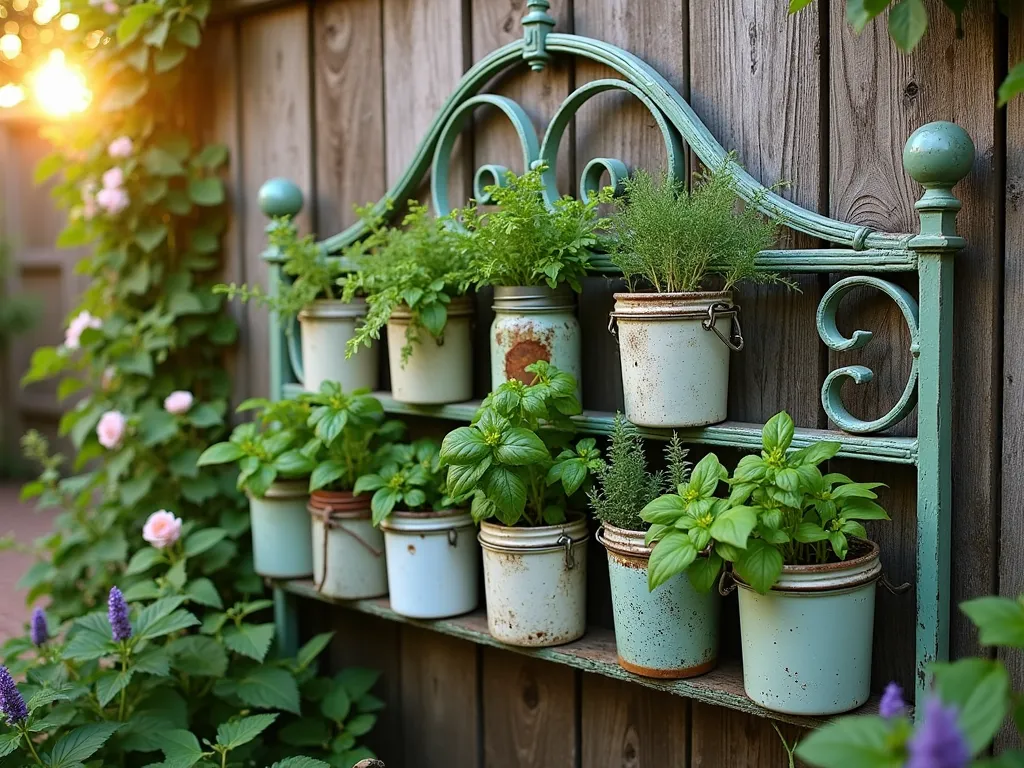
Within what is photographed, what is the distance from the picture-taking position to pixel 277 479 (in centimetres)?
215

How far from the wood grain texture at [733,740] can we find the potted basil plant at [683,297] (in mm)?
512

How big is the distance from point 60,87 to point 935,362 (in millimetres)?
2272

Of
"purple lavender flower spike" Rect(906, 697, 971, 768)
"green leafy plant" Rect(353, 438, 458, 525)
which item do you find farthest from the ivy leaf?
"green leafy plant" Rect(353, 438, 458, 525)

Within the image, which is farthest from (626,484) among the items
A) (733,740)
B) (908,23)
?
(908,23)

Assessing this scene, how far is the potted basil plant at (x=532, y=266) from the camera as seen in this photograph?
66.3 inches

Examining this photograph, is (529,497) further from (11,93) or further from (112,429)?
(11,93)

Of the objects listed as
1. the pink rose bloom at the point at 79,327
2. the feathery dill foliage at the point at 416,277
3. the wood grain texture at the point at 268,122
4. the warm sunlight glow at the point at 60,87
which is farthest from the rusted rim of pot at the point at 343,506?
the warm sunlight glow at the point at 60,87

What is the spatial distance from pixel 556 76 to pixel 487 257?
394mm

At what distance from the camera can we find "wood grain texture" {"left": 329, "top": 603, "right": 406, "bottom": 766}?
2.25 m

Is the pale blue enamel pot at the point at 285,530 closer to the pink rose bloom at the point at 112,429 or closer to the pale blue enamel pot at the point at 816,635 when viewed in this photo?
the pink rose bloom at the point at 112,429

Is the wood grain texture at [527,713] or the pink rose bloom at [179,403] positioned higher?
the pink rose bloom at [179,403]

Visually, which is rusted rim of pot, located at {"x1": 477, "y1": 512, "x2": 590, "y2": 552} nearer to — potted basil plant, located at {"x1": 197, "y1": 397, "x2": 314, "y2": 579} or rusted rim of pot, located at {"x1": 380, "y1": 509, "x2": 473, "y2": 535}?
rusted rim of pot, located at {"x1": 380, "y1": 509, "x2": 473, "y2": 535}

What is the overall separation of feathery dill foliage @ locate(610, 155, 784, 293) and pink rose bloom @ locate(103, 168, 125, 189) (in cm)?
142

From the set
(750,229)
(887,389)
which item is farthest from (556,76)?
(887,389)
